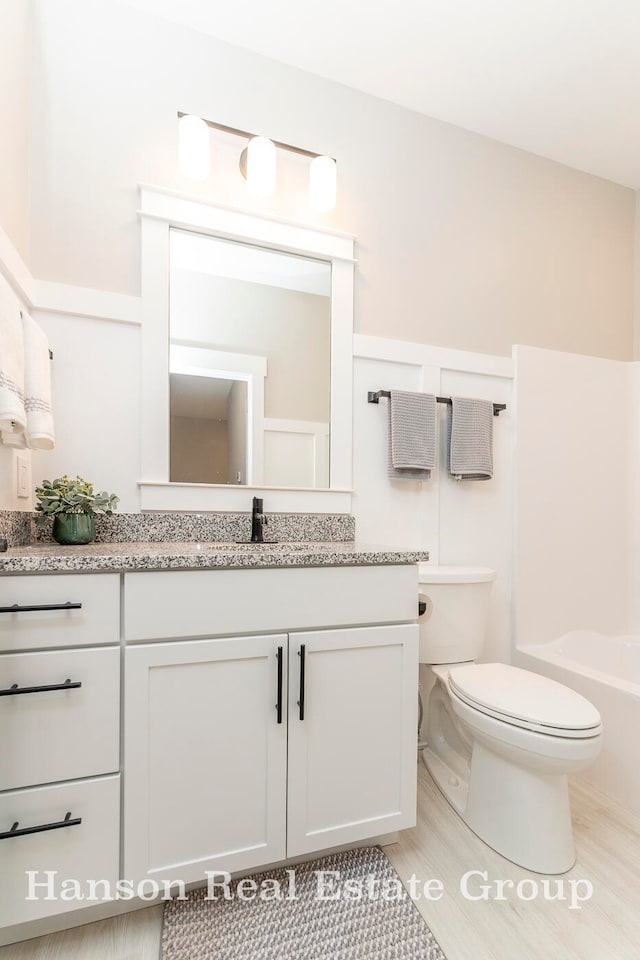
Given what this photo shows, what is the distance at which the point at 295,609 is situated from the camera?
1.21 metres

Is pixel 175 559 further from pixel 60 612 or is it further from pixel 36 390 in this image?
pixel 36 390

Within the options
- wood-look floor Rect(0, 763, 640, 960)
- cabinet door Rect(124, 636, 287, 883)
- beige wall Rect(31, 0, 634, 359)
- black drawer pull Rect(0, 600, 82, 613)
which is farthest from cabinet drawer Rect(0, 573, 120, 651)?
beige wall Rect(31, 0, 634, 359)

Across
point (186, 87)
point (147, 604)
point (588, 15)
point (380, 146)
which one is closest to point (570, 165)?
point (588, 15)

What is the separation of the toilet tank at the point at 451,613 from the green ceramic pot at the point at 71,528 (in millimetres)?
1127

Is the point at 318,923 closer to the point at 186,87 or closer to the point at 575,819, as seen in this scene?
the point at 575,819

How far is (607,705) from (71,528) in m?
1.91

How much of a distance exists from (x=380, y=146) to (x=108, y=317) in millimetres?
1304

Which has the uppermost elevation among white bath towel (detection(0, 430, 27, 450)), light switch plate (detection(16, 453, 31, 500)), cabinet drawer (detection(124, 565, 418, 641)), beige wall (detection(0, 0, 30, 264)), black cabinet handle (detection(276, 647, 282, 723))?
beige wall (detection(0, 0, 30, 264))

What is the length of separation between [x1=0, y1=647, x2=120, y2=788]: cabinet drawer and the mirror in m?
0.72

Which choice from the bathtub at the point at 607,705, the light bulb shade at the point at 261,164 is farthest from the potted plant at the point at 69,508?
the bathtub at the point at 607,705

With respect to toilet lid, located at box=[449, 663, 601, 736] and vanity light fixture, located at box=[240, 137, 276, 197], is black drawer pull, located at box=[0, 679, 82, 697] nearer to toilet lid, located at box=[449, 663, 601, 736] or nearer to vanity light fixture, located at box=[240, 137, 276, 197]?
toilet lid, located at box=[449, 663, 601, 736]

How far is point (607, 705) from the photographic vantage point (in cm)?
174

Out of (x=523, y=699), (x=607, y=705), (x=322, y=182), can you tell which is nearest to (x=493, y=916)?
(x=523, y=699)

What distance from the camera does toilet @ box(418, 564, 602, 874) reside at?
1.28m
